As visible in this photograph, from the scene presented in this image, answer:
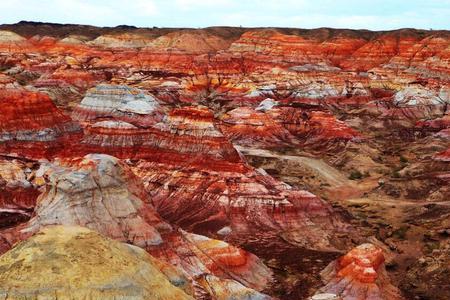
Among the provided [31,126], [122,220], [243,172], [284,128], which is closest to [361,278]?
[122,220]

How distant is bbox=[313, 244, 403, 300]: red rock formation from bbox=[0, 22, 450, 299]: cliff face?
0.34 feet

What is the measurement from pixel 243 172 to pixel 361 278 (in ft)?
59.2

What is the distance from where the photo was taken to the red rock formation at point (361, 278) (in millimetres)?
32406

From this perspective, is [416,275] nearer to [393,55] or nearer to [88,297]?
[88,297]

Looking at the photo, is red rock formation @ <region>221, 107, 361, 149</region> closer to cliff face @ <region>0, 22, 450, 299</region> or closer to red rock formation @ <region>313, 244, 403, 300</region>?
cliff face @ <region>0, 22, 450, 299</region>

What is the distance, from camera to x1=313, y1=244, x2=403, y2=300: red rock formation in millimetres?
32406

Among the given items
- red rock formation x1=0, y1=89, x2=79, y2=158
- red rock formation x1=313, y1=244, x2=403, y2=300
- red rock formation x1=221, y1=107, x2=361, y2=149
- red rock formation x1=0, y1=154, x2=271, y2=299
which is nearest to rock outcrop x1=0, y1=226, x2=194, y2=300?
red rock formation x1=0, y1=154, x2=271, y2=299

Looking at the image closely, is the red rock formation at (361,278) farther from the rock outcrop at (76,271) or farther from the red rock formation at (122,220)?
the rock outcrop at (76,271)

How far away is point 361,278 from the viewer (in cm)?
3288

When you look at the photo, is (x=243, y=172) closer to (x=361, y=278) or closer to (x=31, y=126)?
(x=361, y=278)

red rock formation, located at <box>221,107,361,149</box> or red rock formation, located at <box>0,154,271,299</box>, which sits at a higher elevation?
red rock formation, located at <box>0,154,271,299</box>

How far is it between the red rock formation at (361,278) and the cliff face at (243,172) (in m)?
0.10

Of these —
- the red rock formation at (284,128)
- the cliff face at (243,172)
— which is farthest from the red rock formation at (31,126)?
the red rock formation at (284,128)

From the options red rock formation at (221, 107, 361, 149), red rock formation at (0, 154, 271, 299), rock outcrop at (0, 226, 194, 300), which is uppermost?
rock outcrop at (0, 226, 194, 300)
